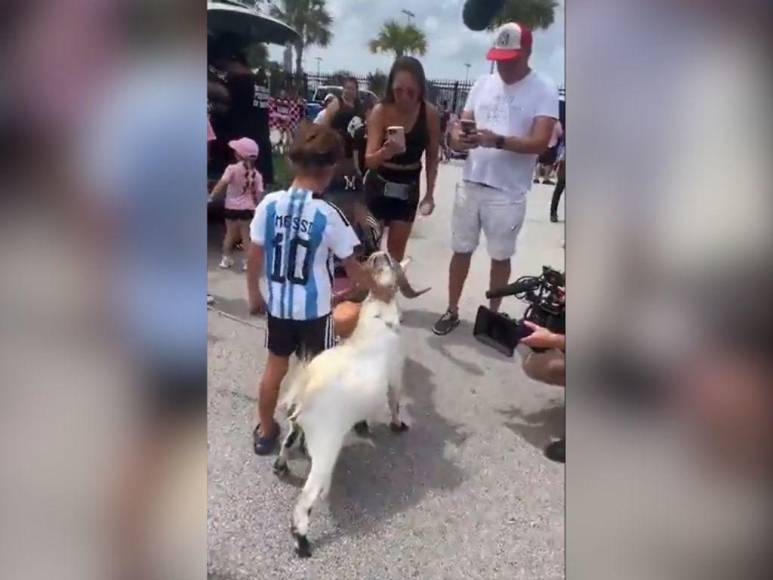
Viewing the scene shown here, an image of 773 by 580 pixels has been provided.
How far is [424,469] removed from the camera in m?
1.36

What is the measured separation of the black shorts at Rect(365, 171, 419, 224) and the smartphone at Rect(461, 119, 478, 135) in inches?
5.4

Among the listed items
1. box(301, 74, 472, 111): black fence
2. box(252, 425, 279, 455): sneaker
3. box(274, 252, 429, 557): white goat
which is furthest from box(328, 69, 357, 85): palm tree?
box(252, 425, 279, 455): sneaker

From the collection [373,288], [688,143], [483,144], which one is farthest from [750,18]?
[373,288]

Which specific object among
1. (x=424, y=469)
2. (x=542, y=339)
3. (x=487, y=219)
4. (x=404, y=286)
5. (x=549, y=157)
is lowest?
(x=424, y=469)

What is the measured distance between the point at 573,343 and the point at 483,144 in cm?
44

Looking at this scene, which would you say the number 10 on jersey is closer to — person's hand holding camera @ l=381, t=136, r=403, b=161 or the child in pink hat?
the child in pink hat

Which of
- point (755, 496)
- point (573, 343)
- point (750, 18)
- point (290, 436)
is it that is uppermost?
point (750, 18)

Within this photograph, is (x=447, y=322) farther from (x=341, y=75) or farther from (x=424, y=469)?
(x=341, y=75)

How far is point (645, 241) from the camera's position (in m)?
1.34

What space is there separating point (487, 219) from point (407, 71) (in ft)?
1.08

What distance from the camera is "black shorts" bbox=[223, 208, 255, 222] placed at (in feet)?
4.33

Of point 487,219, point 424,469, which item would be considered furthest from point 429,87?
point 424,469

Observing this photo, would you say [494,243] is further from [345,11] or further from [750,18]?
[750,18]

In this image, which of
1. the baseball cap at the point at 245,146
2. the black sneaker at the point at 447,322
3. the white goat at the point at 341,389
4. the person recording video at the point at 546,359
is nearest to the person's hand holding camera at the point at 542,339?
the person recording video at the point at 546,359
